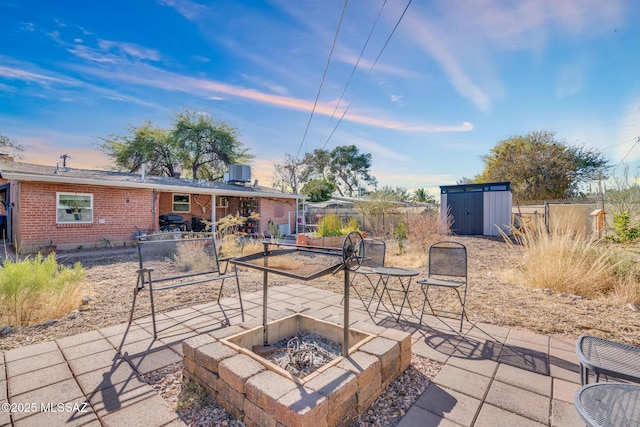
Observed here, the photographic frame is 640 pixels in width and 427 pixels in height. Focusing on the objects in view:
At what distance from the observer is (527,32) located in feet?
17.6

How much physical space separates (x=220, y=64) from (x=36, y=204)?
6.69m

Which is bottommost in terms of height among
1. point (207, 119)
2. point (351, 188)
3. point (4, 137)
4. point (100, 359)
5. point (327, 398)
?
point (100, 359)

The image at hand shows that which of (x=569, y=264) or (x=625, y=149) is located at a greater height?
(x=625, y=149)

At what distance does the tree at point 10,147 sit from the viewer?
1628cm

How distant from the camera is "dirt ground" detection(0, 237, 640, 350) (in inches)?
115

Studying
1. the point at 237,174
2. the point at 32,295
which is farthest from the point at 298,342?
the point at 237,174

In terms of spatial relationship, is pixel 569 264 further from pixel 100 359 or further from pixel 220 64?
pixel 220 64

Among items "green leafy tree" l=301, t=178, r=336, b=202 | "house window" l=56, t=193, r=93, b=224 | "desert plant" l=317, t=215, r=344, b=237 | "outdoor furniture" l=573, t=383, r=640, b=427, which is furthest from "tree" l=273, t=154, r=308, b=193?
"outdoor furniture" l=573, t=383, r=640, b=427

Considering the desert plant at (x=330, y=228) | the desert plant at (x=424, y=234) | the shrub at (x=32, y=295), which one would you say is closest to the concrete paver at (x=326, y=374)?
the shrub at (x=32, y=295)

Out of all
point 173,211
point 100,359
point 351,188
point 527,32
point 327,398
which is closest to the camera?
point 327,398

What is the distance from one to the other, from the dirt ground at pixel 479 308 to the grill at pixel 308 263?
1.84 meters

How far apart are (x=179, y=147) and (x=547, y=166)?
2456cm

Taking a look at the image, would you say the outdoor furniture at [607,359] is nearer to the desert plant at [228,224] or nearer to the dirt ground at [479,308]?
the dirt ground at [479,308]

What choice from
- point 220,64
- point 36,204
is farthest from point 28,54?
point 220,64
